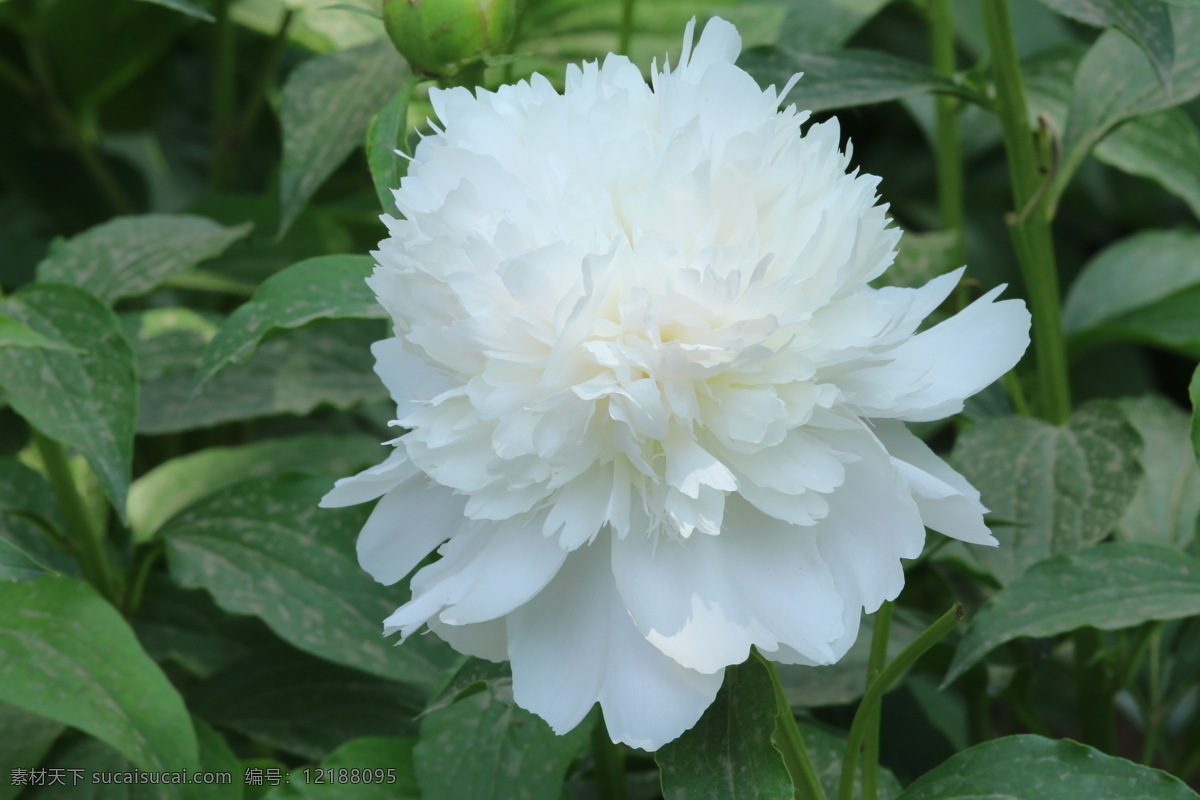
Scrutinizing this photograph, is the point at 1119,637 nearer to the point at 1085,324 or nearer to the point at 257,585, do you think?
the point at 1085,324

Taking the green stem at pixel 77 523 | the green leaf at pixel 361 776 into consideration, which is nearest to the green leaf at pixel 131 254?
the green stem at pixel 77 523

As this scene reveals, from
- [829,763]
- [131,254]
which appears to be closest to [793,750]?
[829,763]

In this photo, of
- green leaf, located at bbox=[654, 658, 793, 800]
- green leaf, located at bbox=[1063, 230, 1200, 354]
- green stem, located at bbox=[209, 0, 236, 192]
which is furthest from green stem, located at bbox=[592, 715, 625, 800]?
green stem, located at bbox=[209, 0, 236, 192]

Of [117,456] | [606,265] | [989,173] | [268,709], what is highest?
[606,265]

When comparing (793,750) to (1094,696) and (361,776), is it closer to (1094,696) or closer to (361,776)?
(361,776)

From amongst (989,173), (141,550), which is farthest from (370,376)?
(989,173)

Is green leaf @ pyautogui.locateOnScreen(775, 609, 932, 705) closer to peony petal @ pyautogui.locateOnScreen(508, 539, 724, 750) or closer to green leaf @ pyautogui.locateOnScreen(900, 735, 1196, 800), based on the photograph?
green leaf @ pyautogui.locateOnScreen(900, 735, 1196, 800)

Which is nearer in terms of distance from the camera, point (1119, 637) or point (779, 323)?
point (779, 323)
